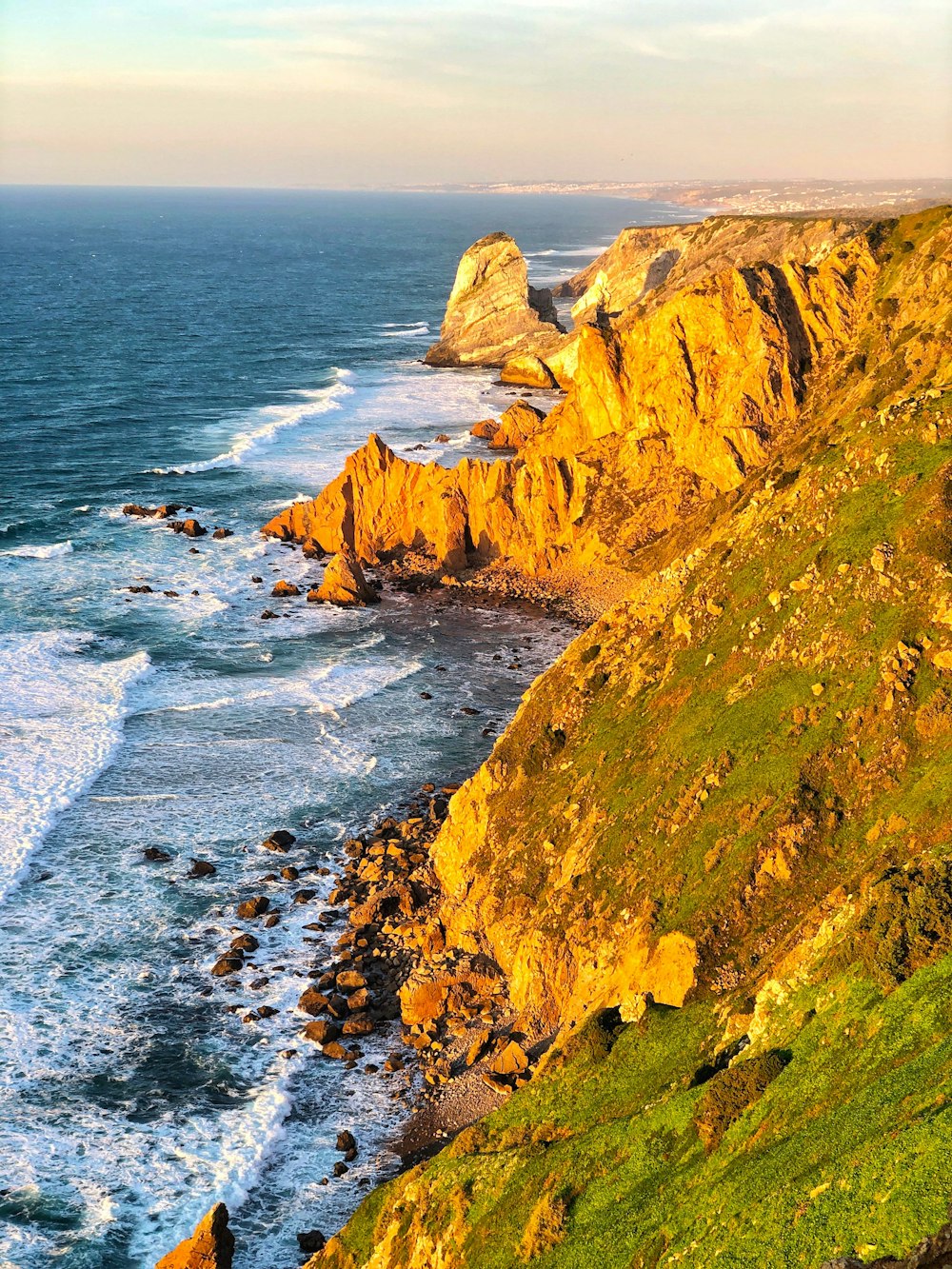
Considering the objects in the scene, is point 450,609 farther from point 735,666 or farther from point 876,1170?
point 876,1170

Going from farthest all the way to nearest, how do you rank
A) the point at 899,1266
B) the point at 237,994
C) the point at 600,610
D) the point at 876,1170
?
the point at 600,610 < the point at 237,994 < the point at 876,1170 < the point at 899,1266

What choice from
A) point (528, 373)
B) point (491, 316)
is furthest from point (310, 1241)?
point (491, 316)

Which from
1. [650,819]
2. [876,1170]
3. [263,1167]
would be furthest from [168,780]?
[876,1170]

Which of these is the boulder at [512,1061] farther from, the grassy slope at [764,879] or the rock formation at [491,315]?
the rock formation at [491,315]

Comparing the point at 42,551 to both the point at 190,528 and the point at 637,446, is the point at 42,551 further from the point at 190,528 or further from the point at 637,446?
the point at 637,446

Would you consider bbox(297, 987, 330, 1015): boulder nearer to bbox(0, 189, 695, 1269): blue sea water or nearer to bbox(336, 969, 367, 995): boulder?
bbox(0, 189, 695, 1269): blue sea water

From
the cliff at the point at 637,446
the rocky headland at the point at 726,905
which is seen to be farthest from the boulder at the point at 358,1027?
the cliff at the point at 637,446
